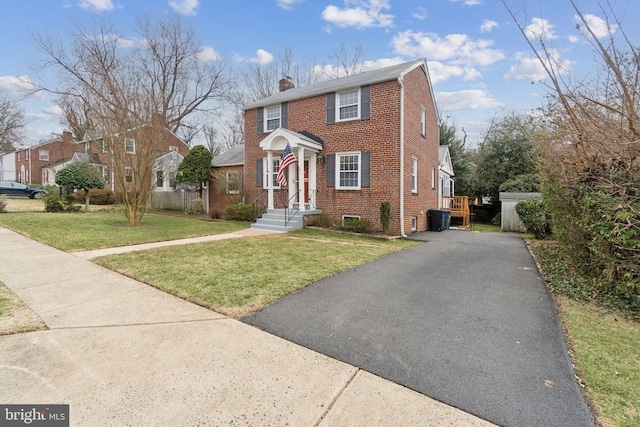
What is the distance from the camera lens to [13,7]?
11.8m

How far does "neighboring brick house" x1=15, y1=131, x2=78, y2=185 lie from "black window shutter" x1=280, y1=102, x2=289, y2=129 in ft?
125

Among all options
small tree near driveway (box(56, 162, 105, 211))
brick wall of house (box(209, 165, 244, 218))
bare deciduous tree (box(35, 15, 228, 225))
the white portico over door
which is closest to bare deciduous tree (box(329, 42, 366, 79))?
bare deciduous tree (box(35, 15, 228, 225))

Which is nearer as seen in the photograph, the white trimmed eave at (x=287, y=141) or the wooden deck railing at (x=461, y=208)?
the white trimmed eave at (x=287, y=141)

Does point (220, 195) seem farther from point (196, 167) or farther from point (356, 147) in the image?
point (356, 147)

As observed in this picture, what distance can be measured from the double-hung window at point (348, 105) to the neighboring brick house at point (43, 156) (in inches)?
1628

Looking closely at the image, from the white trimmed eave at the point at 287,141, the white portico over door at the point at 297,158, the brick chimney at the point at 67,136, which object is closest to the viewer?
the white trimmed eave at the point at 287,141

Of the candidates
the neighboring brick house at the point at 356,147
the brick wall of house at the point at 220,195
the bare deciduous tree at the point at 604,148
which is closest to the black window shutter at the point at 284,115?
the neighboring brick house at the point at 356,147

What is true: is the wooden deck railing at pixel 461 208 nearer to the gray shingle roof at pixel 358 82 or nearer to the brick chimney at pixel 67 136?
the gray shingle roof at pixel 358 82

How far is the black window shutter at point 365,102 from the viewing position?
12070 millimetres

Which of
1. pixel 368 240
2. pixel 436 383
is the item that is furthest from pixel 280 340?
pixel 368 240

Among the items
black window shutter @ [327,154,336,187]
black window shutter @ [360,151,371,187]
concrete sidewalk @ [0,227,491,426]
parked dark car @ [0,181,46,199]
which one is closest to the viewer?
concrete sidewalk @ [0,227,491,426]

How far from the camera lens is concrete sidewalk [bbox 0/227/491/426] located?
2.12 meters

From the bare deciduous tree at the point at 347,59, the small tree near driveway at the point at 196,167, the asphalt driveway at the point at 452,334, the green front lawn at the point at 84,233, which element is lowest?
the asphalt driveway at the point at 452,334

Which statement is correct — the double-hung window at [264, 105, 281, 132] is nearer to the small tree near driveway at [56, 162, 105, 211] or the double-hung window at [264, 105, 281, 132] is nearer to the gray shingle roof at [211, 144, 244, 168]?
the gray shingle roof at [211, 144, 244, 168]
